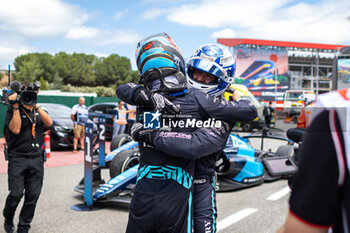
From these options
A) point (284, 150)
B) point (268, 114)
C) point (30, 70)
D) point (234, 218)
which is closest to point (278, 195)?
point (284, 150)

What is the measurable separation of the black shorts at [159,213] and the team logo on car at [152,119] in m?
0.42

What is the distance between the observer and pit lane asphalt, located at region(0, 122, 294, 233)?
435 centimetres

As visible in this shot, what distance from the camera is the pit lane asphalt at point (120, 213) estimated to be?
4.35m

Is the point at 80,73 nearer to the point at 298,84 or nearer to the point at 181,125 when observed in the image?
the point at 298,84

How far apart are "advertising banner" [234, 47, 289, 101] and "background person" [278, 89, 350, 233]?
54.3 meters

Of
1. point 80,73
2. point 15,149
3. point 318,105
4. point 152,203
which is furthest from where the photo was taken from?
point 80,73

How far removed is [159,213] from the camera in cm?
200

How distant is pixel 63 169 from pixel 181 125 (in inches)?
261

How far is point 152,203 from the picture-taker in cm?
201

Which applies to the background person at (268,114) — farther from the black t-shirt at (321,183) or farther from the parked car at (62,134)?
the black t-shirt at (321,183)

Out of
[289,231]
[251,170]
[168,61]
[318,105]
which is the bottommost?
[251,170]

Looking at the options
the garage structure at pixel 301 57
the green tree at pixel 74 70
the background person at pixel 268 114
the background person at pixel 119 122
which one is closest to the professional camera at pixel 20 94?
the background person at pixel 119 122

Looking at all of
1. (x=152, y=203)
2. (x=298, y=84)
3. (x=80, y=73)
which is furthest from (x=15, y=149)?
(x=80, y=73)

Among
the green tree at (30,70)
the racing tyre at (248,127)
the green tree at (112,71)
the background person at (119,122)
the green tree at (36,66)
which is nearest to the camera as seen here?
the background person at (119,122)
